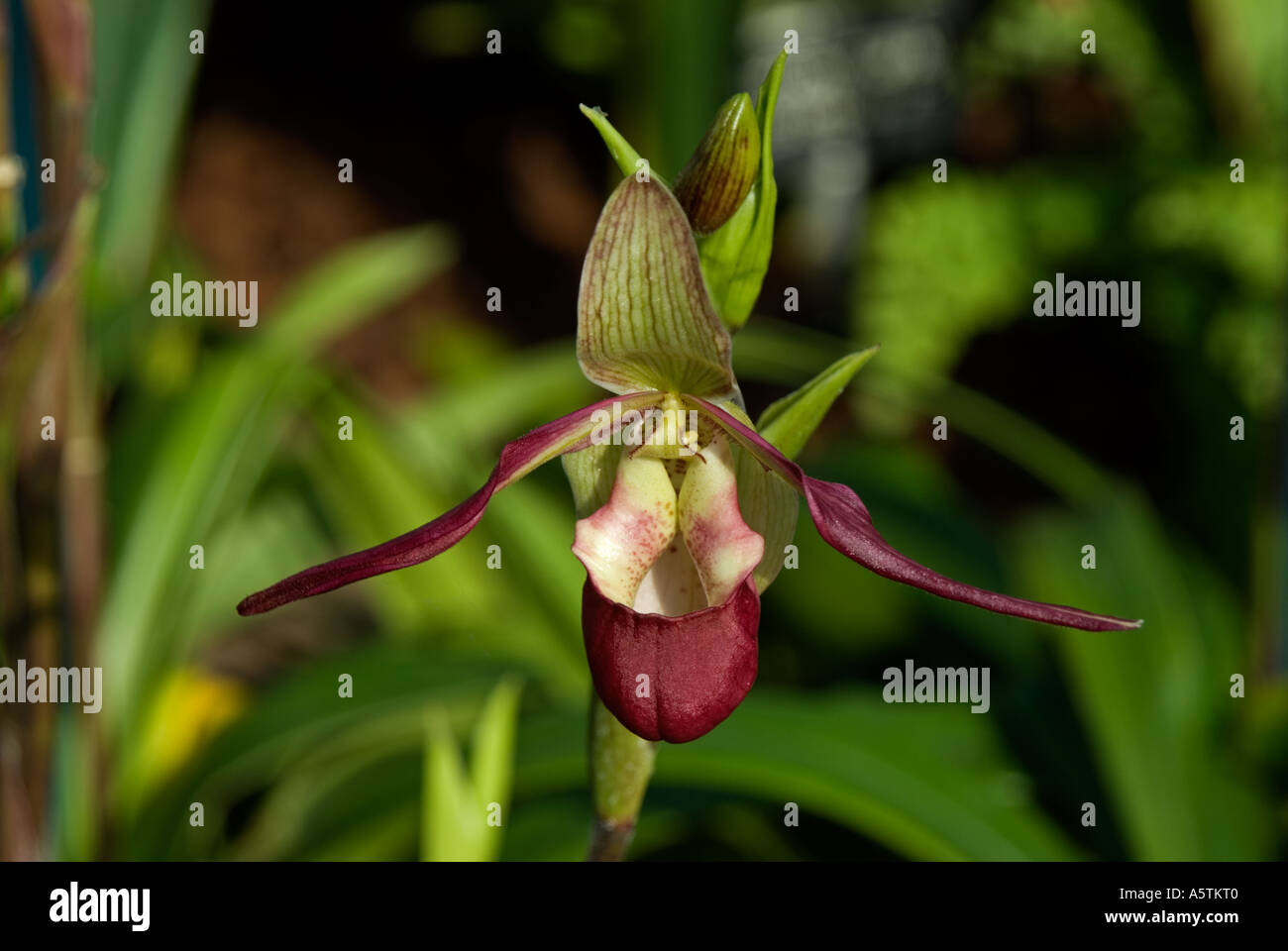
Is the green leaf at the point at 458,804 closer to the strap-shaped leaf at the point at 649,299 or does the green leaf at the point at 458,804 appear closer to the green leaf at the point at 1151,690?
the strap-shaped leaf at the point at 649,299

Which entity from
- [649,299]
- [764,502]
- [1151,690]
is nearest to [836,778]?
[1151,690]

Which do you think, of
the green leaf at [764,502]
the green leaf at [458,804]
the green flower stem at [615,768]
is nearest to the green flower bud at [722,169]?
the green leaf at [764,502]

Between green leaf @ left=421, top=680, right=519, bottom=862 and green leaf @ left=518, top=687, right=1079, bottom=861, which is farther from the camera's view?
green leaf @ left=518, top=687, right=1079, bottom=861

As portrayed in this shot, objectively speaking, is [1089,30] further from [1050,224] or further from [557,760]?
[557,760]

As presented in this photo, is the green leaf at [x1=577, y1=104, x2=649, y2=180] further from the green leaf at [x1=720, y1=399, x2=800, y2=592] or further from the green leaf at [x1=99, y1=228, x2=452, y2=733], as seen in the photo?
the green leaf at [x1=99, y1=228, x2=452, y2=733]

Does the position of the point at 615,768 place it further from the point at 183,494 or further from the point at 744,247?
the point at 183,494

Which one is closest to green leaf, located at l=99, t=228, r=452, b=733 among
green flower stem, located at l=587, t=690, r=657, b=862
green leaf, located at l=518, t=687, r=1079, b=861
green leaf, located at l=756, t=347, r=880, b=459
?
green leaf, located at l=518, t=687, r=1079, b=861
